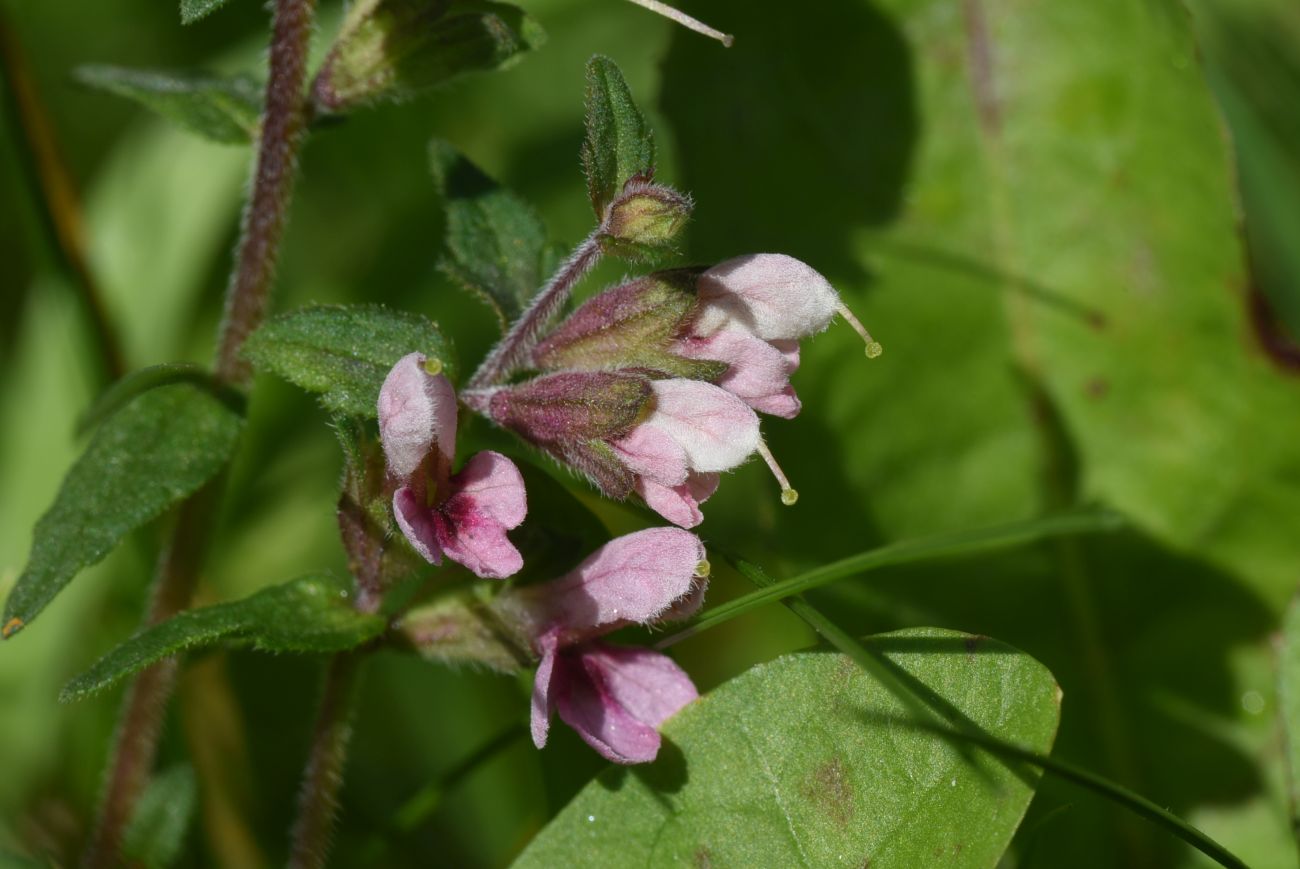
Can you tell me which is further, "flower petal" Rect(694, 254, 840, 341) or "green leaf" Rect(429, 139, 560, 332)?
"green leaf" Rect(429, 139, 560, 332)

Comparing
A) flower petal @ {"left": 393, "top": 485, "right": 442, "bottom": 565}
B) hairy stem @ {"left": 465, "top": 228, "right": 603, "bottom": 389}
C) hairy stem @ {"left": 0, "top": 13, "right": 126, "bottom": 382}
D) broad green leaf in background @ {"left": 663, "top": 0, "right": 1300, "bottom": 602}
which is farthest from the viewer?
broad green leaf in background @ {"left": 663, "top": 0, "right": 1300, "bottom": 602}

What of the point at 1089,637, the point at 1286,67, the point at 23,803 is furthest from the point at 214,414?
the point at 1286,67

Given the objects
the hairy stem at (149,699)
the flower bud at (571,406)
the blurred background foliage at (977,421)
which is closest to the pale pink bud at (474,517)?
the flower bud at (571,406)

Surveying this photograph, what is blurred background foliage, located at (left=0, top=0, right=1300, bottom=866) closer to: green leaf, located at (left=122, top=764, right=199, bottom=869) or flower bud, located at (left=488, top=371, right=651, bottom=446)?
green leaf, located at (left=122, top=764, right=199, bottom=869)

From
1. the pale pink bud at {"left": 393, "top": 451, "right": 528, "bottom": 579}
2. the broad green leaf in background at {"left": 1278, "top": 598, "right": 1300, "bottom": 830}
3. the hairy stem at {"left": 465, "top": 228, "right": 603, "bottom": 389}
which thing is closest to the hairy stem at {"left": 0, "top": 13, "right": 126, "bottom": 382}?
the hairy stem at {"left": 465, "top": 228, "right": 603, "bottom": 389}

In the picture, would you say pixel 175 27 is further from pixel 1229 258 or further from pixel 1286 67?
pixel 1286 67
